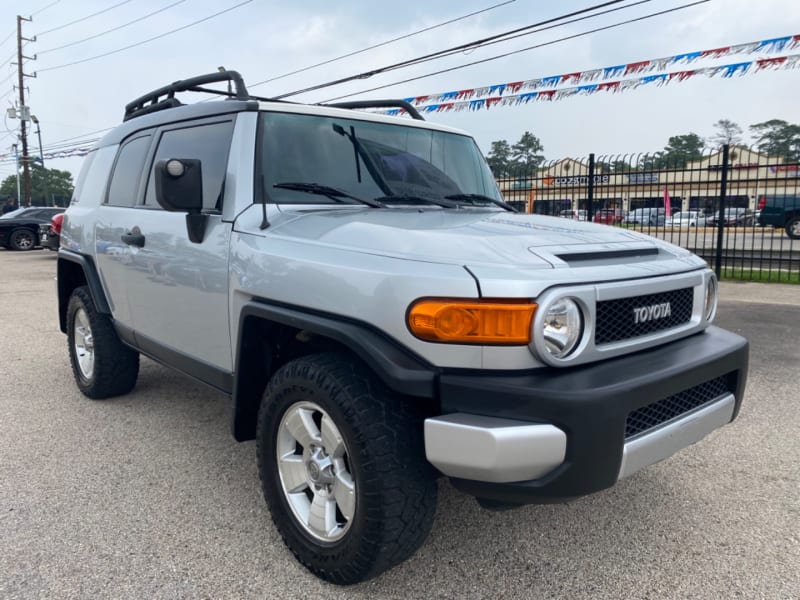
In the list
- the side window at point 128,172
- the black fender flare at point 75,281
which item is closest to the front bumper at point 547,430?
the side window at point 128,172

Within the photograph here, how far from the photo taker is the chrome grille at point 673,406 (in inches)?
85.7

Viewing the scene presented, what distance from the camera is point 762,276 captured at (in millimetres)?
11227

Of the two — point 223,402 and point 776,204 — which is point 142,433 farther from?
point 776,204

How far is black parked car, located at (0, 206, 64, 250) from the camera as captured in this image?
2033cm

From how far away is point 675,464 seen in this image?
11.3ft

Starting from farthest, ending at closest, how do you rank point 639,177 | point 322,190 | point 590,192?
point 639,177 → point 590,192 → point 322,190

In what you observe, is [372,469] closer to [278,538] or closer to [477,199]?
[278,538]

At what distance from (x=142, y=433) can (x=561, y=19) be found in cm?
979

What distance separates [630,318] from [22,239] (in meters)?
22.7

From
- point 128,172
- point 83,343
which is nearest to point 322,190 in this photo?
point 128,172

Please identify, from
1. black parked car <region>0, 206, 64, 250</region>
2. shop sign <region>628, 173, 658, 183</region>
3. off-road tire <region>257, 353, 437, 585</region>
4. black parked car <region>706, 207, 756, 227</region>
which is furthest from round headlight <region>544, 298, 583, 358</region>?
black parked car <region>0, 206, 64, 250</region>

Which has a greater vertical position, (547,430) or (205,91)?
(205,91)

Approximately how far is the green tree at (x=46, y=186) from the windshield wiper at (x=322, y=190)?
95056 mm

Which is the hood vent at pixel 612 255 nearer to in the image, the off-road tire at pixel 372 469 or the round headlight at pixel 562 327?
the round headlight at pixel 562 327
